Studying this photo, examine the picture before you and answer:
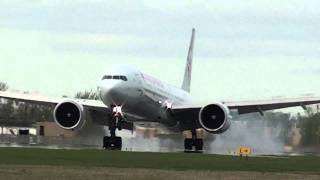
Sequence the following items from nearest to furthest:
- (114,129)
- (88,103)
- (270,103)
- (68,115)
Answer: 1. (114,129)
2. (68,115)
3. (88,103)
4. (270,103)

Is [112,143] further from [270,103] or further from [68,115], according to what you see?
[270,103]

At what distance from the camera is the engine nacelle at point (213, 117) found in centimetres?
4925

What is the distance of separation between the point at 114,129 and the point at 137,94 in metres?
2.85

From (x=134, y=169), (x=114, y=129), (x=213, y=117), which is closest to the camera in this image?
(x=134, y=169)

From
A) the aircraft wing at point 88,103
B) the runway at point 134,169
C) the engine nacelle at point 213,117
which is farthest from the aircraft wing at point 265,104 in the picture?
the runway at point 134,169

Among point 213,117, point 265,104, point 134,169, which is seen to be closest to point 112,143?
point 213,117

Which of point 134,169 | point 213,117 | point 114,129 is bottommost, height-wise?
point 134,169

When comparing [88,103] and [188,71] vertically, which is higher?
[188,71]

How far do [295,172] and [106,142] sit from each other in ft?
77.3

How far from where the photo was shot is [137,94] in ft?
162

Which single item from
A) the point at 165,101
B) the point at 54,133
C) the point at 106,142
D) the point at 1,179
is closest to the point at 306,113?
the point at 165,101

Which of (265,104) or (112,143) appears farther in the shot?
(265,104)

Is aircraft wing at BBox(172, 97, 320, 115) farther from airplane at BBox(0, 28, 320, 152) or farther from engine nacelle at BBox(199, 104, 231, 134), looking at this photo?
engine nacelle at BBox(199, 104, 231, 134)

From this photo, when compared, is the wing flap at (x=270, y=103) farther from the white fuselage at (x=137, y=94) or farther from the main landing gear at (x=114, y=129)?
the main landing gear at (x=114, y=129)
